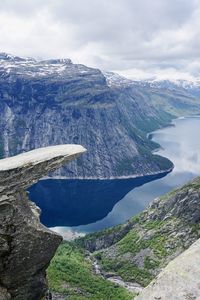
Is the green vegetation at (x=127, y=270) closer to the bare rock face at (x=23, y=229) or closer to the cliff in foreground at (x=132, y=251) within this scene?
the cliff in foreground at (x=132, y=251)

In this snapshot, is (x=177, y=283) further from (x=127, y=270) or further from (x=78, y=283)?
(x=127, y=270)

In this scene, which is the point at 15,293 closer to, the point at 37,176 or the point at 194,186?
the point at 37,176

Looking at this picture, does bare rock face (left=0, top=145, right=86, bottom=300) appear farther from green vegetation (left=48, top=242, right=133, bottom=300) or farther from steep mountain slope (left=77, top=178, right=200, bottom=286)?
steep mountain slope (left=77, top=178, right=200, bottom=286)

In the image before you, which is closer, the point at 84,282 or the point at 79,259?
the point at 84,282

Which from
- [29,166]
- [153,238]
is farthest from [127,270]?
[29,166]

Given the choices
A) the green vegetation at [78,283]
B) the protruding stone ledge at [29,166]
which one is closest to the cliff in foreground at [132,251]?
the green vegetation at [78,283]

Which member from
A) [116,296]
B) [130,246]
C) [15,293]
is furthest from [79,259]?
[15,293]

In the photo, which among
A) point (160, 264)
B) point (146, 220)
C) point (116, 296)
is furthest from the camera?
point (146, 220)

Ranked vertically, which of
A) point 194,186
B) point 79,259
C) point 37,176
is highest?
point 37,176
